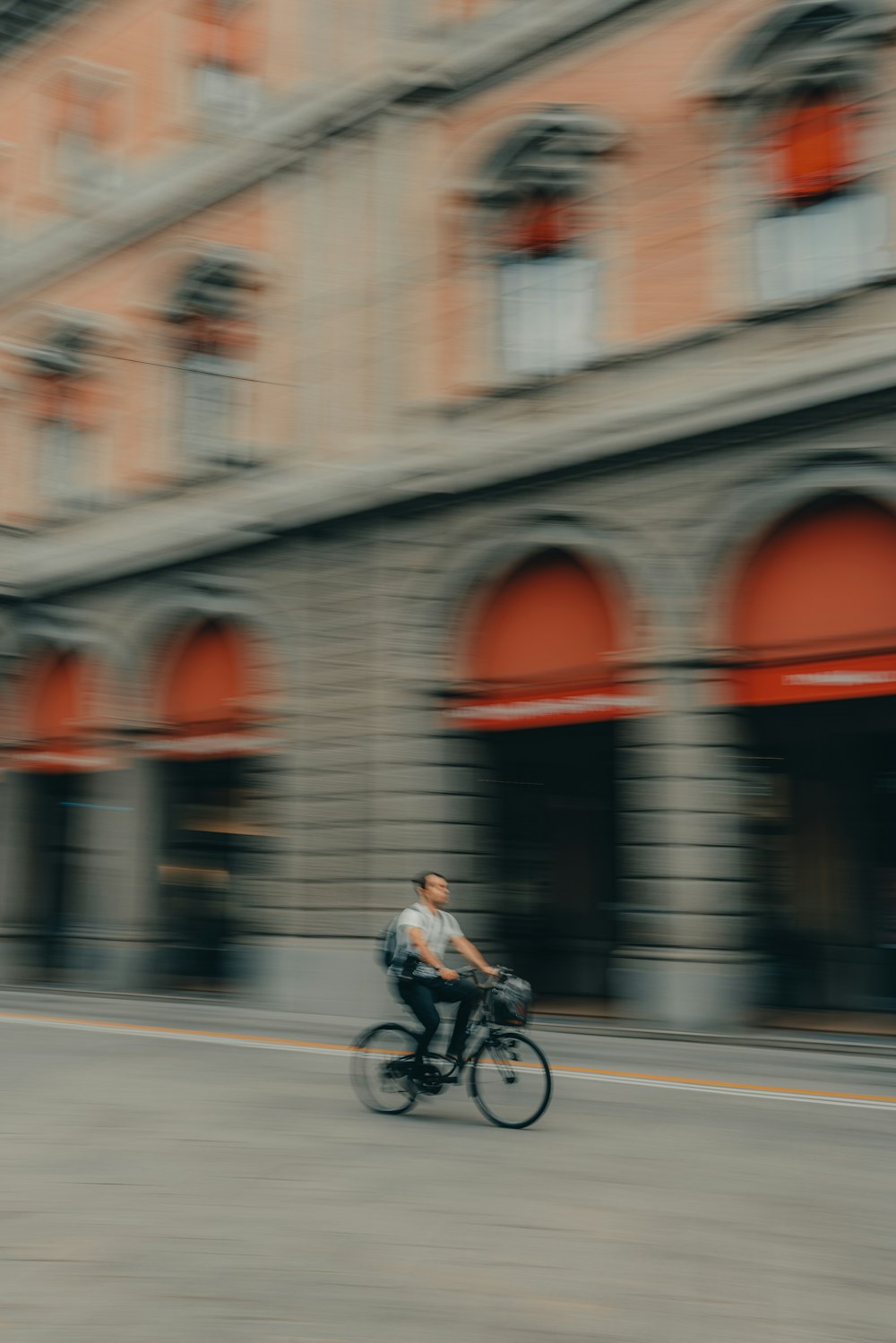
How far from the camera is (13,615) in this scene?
20031 millimetres

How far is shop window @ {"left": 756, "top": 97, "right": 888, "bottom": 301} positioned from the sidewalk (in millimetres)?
6684

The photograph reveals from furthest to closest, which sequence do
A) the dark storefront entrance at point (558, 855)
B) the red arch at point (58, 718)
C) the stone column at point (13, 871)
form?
1. the stone column at point (13, 871)
2. the red arch at point (58, 718)
3. the dark storefront entrance at point (558, 855)

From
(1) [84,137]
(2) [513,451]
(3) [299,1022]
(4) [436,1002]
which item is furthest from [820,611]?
(1) [84,137]

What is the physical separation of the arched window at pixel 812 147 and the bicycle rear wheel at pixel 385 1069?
7.88 meters

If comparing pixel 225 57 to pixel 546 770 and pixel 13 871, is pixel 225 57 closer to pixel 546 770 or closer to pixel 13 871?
pixel 546 770

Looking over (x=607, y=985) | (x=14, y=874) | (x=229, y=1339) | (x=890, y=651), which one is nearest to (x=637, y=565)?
(x=890, y=651)

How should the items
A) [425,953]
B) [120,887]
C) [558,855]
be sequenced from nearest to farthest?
[425,953] < [558,855] < [120,887]

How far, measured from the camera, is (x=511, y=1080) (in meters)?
8.04

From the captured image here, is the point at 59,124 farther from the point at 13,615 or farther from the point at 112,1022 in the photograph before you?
the point at 112,1022

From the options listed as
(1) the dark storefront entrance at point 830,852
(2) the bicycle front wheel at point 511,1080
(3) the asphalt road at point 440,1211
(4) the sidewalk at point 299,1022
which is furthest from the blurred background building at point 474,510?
(2) the bicycle front wheel at point 511,1080

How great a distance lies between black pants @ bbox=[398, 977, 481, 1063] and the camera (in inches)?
326

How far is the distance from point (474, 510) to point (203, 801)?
6.09m

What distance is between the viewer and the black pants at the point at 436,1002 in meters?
8.28

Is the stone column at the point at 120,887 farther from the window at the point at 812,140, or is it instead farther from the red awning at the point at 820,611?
the window at the point at 812,140
